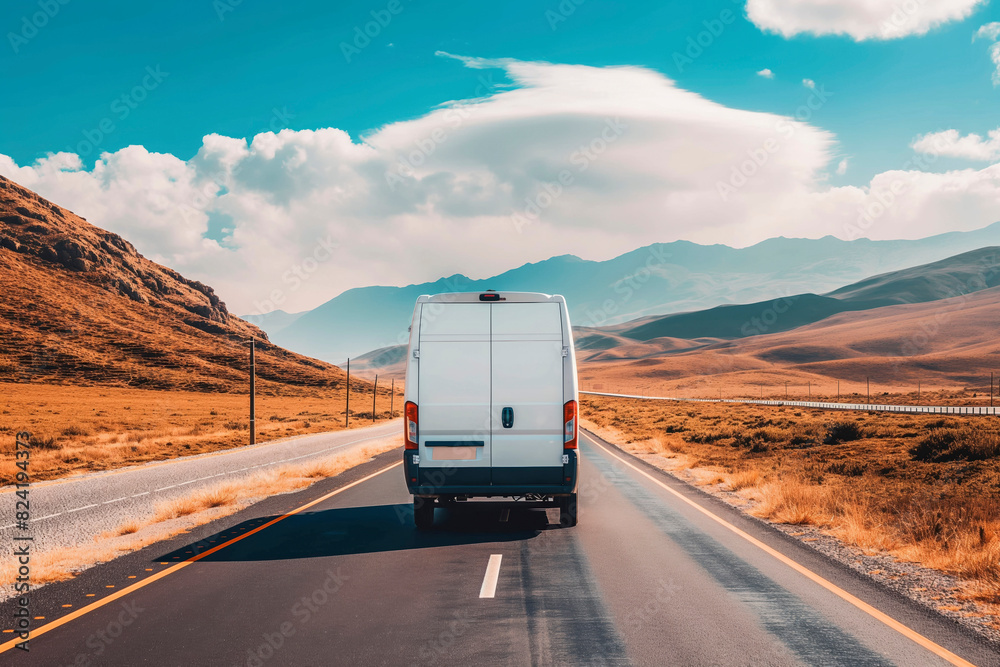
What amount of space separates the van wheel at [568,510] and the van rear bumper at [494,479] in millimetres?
675

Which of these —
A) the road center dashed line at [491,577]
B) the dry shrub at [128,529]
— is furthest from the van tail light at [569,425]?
the dry shrub at [128,529]

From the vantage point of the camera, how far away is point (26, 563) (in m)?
7.79

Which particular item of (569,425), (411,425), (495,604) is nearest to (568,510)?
(569,425)

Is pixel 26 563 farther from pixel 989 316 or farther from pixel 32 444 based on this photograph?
pixel 989 316

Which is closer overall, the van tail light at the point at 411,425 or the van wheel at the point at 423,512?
the van tail light at the point at 411,425

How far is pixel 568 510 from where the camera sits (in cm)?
1009

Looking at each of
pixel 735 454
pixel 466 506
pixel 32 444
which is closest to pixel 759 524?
pixel 466 506

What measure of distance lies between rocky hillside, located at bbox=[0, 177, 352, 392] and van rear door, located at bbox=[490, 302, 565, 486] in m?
82.1

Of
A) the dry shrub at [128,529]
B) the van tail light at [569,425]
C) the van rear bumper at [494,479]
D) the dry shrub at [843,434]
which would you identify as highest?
the van tail light at [569,425]

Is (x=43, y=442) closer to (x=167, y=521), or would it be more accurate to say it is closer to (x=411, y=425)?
(x=167, y=521)

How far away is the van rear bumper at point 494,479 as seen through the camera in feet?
30.4

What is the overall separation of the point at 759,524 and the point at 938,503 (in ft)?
13.8

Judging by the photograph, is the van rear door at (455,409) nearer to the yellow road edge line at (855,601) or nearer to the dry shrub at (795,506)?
the yellow road edge line at (855,601)

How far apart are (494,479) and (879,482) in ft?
38.3
